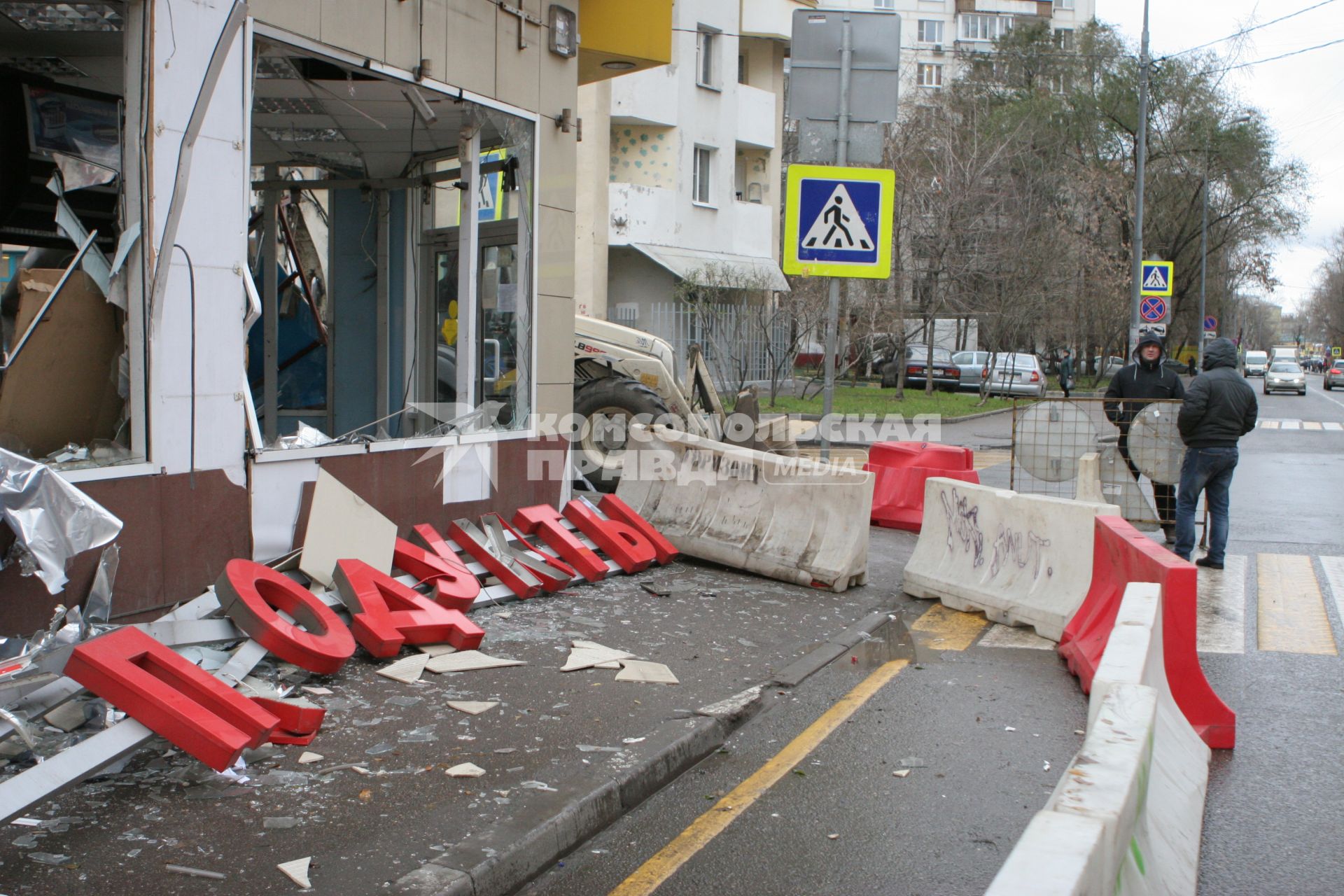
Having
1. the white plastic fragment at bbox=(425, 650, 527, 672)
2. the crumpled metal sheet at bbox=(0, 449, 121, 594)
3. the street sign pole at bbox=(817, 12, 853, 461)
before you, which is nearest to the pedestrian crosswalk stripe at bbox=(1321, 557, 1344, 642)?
the street sign pole at bbox=(817, 12, 853, 461)

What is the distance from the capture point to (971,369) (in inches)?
1529

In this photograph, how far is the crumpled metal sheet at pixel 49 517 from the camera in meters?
4.89

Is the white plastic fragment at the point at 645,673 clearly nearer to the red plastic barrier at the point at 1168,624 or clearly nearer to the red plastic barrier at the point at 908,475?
the red plastic barrier at the point at 1168,624

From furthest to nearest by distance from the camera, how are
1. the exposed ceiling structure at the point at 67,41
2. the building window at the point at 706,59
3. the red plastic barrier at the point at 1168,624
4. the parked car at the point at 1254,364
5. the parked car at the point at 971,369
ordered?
the parked car at the point at 1254,364
the parked car at the point at 971,369
the building window at the point at 706,59
the exposed ceiling structure at the point at 67,41
the red plastic barrier at the point at 1168,624

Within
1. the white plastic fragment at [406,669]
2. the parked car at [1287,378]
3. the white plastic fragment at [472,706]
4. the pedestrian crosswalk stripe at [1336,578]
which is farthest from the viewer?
the parked car at [1287,378]

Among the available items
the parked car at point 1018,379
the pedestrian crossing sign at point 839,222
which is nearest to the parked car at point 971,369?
the parked car at point 1018,379

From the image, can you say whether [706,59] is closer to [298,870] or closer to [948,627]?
[948,627]

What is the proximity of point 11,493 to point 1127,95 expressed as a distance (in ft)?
153

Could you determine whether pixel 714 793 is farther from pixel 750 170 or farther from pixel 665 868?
pixel 750 170

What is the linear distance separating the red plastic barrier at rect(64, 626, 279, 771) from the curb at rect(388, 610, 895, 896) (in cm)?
110

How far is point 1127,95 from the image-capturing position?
146 ft

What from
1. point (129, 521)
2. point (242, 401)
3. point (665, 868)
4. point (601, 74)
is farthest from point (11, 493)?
point (601, 74)

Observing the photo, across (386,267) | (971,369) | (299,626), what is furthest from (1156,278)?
(299,626)

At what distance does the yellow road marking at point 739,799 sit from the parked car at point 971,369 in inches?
1329
